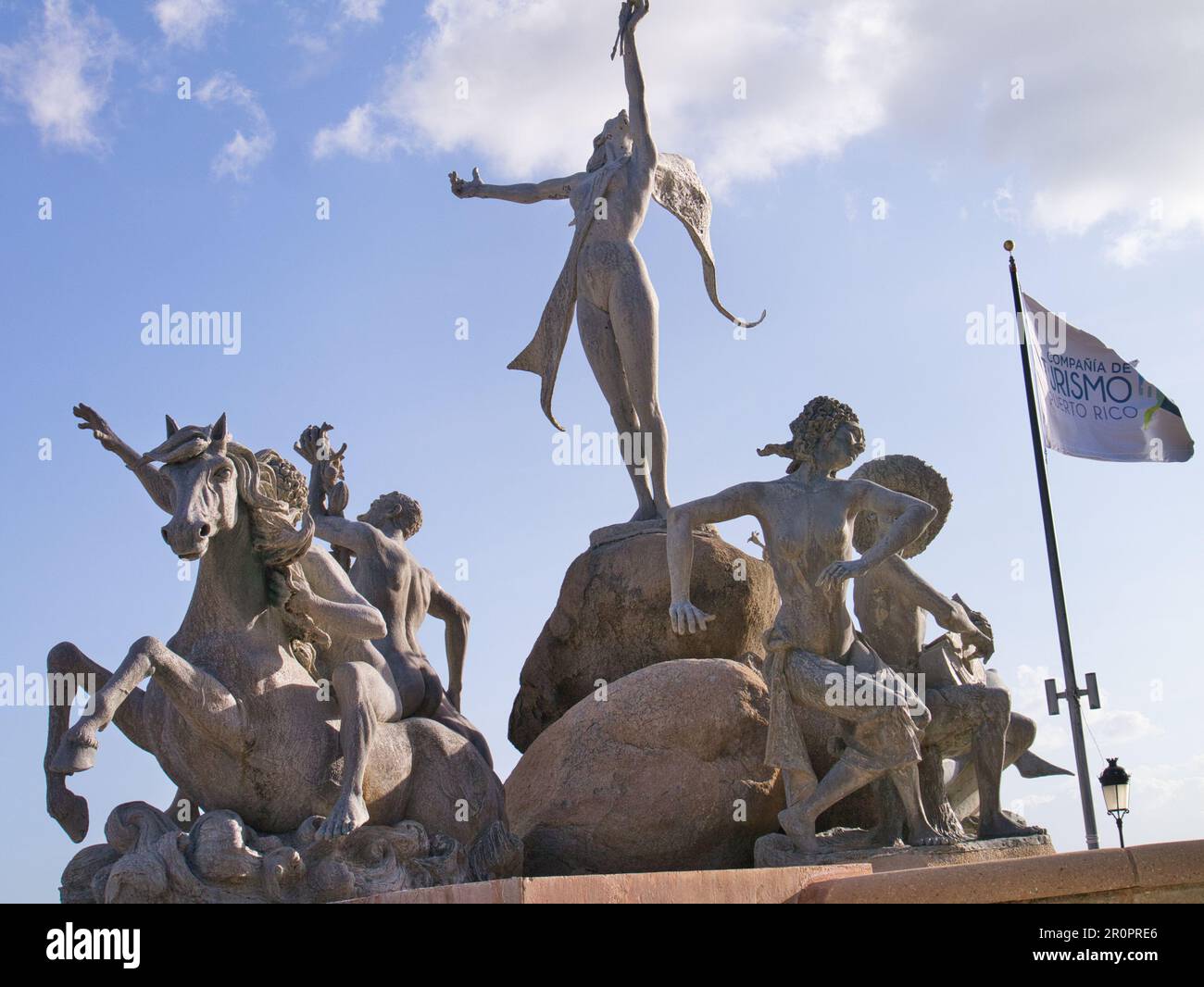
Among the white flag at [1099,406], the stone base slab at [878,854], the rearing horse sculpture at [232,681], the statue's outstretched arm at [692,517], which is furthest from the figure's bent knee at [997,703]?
the white flag at [1099,406]

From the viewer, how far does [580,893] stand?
5.16 meters

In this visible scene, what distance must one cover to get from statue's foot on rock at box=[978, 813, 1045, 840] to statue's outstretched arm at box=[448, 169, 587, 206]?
5.31 meters

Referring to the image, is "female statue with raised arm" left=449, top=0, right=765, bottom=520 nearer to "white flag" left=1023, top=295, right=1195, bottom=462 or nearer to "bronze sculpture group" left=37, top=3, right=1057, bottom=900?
"bronze sculpture group" left=37, top=3, right=1057, bottom=900

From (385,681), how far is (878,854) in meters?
2.53

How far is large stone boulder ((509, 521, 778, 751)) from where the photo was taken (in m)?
9.16

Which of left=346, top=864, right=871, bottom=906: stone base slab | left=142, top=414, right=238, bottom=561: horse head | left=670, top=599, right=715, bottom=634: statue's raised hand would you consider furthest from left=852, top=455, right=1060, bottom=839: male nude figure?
left=142, top=414, right=238, bottom=561: horse head

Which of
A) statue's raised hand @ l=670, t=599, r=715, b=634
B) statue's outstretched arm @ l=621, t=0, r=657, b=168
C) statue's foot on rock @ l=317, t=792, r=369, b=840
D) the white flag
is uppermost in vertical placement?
statue's outstretched arm @ l=621, t=0, r=657, b=168

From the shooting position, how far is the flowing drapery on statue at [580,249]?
10320 mm

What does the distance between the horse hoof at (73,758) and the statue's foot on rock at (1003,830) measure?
14.7ft

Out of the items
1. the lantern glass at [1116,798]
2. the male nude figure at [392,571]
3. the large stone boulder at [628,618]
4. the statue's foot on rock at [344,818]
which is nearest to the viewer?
the statue's foot on rock at [344,818]

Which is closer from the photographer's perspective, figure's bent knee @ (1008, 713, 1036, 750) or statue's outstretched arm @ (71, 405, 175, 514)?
statue's outstretched arm @ (71, 405, 175, 514)

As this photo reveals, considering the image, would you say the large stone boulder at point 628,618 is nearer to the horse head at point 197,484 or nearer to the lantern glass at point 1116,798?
the horse head at point 197,484
